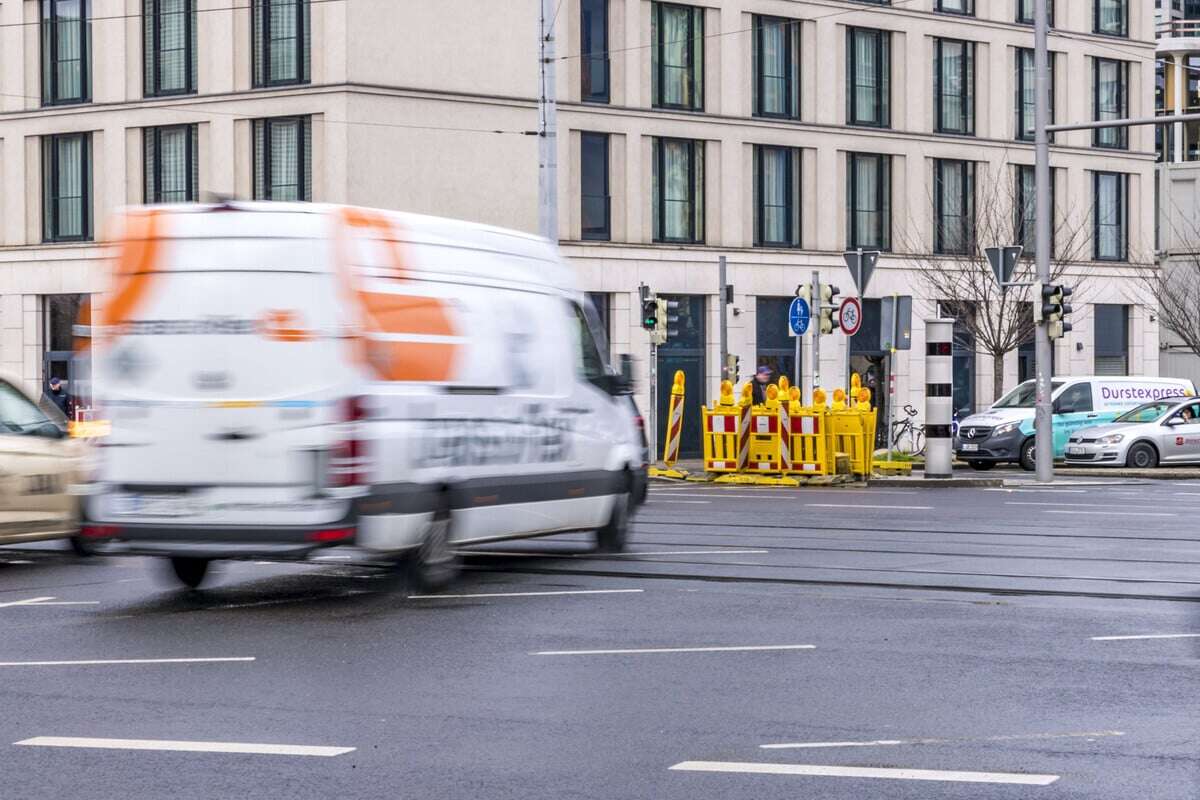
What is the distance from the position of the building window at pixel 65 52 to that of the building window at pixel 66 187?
36.3 inches

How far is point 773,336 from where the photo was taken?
47.1 meters

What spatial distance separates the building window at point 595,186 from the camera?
145 ft

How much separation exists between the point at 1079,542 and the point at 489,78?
2692 cm

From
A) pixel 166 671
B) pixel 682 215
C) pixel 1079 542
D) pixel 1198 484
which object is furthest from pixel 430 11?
pixel 166 671

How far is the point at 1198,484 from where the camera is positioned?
99.5 ft

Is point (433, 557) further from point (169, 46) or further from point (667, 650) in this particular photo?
point (169, 46)

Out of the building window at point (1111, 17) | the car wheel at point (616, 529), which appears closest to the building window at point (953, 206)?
the building window at point (1111, 17)

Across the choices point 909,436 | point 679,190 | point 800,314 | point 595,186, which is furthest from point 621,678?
point 679,190

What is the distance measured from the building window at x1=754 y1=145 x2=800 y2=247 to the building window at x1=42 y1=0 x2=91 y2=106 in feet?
50.0

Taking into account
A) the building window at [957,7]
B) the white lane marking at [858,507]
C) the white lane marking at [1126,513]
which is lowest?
the white lane marking at [1126,513]

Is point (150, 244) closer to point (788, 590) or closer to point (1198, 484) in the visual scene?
point (788, 590)

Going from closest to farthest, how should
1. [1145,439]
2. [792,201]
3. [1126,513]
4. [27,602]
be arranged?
[27,602] < [1126,513] < [1145,439] < [792,201]

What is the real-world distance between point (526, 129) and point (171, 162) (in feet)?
25.3

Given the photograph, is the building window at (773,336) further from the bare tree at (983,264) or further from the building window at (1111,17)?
the building window at (1111,17)
